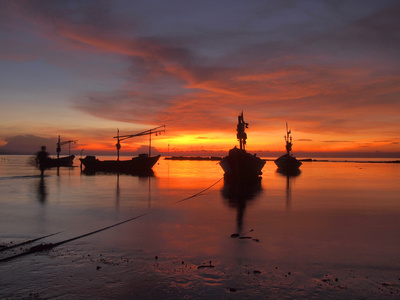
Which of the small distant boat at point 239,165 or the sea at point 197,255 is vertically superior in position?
the small distant boat at point 239,165

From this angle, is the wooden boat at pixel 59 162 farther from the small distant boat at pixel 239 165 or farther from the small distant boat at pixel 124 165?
the small distant boat at pixel 239 165

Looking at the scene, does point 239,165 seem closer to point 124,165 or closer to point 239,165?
point 239,165

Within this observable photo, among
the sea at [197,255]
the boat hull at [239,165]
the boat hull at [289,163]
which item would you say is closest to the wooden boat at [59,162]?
the boat hull at [289,163]

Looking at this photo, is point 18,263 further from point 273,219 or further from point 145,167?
point 145,167

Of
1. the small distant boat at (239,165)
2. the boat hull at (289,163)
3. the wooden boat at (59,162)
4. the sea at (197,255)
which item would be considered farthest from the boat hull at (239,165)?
the wooden boat at (59,162)

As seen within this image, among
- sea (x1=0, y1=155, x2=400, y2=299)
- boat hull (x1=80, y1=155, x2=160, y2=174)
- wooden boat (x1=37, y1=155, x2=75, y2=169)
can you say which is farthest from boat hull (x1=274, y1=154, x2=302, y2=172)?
sea (x1=0, y1=155, x2=400, y2=299)

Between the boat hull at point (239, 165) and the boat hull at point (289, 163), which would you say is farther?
the boat hull at point (289, 163)

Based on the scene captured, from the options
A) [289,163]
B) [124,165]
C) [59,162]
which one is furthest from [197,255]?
[59,162]

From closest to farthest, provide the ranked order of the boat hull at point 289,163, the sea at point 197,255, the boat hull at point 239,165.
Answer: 1. the sea at point 197,255
2. the boat hull at point 239,165
3. the boat hull at point 289,163

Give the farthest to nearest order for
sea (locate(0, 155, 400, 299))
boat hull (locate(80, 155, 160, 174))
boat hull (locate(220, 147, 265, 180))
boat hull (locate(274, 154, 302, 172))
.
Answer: boat hull (locate(274, 154, 302, 172))
boat hull (locate(80, 155, 160, 174))
boat hull (locate(220, 147, 265, 180))
sea (locate(0, 155, 400, 299))

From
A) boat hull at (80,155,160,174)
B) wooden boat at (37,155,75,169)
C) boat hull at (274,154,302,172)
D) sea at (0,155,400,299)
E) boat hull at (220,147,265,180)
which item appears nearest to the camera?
sea at (0,155,400,299)

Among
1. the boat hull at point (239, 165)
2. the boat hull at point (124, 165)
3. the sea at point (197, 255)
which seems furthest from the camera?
the boat hull at point (124, 165)

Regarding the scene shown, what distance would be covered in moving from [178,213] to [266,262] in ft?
30.0

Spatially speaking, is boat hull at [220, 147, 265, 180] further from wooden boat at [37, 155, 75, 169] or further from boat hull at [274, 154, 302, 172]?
wooden boat at [37, 155, 75, 169]
